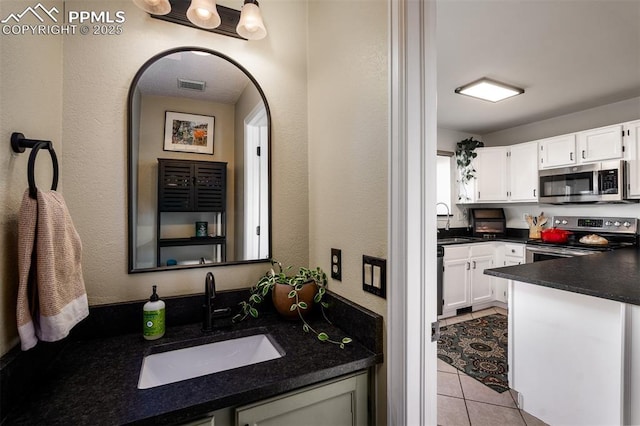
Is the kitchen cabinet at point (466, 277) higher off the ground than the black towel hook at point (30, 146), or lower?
lower

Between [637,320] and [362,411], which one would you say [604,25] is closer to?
[637,320]

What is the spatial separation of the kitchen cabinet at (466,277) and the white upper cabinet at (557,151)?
1230mm

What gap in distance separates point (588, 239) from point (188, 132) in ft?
13.5

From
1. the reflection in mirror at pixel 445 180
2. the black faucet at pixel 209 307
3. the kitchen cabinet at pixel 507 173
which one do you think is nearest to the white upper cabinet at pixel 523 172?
the kitchen cabinet at pixel 507 173

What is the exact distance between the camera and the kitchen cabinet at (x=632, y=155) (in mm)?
2863

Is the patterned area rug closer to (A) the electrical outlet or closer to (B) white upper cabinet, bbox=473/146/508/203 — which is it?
(B) white upper cabinet, bbox=473/146/508/203

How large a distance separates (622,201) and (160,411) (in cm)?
429

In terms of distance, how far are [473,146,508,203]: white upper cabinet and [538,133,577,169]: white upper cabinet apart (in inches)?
18.2

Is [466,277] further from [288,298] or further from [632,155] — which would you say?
[288,298]

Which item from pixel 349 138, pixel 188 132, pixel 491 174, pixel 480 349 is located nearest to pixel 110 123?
pixel 188 132

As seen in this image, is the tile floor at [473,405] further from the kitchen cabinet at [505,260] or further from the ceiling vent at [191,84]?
the ceiling vent at [191,84]

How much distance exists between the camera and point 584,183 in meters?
3.25

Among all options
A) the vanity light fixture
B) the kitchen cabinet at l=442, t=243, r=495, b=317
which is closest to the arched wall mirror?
the vanity light fixture

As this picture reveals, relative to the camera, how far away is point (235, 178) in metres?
1.38
